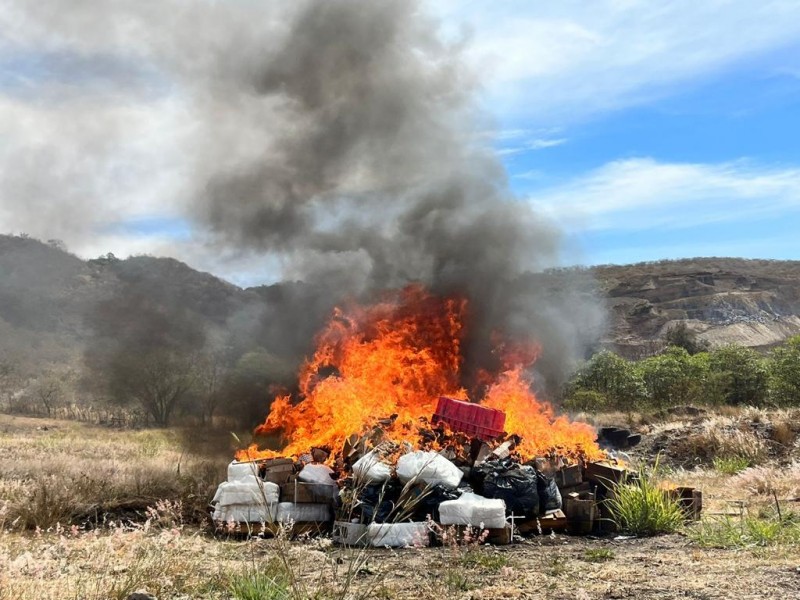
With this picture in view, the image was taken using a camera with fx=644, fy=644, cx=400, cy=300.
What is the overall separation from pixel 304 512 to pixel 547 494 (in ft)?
11.3

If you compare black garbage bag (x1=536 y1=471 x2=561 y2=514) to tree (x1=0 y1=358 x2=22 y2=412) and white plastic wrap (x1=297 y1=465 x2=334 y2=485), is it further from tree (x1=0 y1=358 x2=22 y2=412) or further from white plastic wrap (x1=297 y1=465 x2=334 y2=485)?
tree (x1=0 y1=358 x2=22 y2=412)

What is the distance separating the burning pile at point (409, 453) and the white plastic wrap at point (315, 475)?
0.05 feet

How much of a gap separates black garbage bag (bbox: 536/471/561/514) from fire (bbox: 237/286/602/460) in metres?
Answer: 0.85

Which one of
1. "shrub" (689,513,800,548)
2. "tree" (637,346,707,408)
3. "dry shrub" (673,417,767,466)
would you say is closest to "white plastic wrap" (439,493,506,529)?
"shrub" (689,513,800,548)

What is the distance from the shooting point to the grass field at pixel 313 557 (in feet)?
16.1

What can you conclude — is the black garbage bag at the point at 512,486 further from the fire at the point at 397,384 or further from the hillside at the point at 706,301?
the hillside at the point at 706,301

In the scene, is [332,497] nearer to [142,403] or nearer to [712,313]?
[142,403]

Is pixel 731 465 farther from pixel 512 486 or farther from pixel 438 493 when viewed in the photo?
pixel 438 493

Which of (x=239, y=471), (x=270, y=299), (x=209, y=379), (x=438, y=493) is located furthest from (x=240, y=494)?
(x=209, y=379)

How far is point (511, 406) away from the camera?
12094mm

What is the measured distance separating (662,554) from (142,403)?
99.1 feet

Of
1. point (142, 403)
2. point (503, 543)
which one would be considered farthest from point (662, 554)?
point (142, 403)

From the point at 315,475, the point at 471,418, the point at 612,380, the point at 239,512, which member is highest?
the point at 471,418

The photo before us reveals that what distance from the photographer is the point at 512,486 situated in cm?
880
